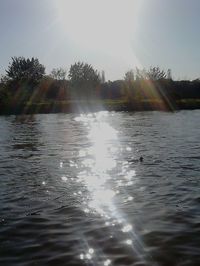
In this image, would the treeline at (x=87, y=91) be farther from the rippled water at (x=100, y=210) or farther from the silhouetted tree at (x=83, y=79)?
the rippled water at (x=100, y=210)

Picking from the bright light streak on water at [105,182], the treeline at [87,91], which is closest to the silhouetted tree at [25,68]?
the treeline at [87,91]

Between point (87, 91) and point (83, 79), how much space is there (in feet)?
12.3

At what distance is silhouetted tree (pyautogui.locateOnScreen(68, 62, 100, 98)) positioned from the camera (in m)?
104

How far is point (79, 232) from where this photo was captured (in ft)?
33.0

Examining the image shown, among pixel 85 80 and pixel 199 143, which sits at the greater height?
pixel 85 80

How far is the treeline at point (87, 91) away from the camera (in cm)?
8325

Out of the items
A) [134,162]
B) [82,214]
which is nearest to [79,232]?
[82,214]

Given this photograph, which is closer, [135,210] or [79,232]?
[79,232]

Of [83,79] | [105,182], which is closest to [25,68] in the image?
[83,79]

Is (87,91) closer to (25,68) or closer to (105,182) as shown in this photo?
(25,68)

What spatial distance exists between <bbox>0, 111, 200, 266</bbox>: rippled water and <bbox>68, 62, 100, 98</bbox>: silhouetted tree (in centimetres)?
8292

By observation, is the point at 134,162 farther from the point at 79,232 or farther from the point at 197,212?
the point at 79,232

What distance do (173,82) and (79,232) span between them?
319 ft

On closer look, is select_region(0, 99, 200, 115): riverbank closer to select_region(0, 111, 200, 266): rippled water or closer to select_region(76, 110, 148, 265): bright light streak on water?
select_region(76, 110, 148, 265): bright light streak on water
